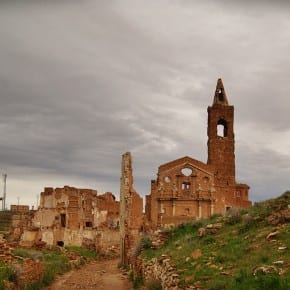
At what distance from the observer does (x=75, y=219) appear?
40.6 m

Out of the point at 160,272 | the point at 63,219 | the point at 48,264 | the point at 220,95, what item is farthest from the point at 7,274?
the point at 220,95

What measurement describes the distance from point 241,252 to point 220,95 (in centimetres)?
4638

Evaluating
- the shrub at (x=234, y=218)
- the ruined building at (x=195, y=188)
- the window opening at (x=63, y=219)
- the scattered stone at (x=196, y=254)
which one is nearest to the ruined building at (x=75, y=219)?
the window opening at (x=63, y=219)

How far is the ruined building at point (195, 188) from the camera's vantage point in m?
47.9

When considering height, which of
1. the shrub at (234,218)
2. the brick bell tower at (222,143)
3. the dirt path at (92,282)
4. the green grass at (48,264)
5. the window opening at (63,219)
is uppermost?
the brick bell tower at (222,143)

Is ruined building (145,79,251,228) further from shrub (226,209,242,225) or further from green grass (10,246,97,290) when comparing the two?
shrub (226,209,242,225)

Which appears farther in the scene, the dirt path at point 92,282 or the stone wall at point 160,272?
the dirt path at point 92,282

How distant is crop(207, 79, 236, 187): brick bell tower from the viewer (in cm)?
5206

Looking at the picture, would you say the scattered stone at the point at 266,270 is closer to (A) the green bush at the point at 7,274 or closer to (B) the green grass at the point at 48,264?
(A) the green bush at the point at 7,274

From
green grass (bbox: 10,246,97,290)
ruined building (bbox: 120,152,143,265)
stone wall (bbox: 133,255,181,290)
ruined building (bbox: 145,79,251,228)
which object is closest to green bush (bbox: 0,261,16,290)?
green grass (bbox: 10,246,97,290)

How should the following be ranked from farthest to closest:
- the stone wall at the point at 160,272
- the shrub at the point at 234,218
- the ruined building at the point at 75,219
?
the ruined building at the point at 75,219 → the shrub at the point at 234,218 → the stone wall at the point at 160,272

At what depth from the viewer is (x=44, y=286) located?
57.9 feet

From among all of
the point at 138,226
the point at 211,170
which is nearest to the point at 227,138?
the point at 211,170

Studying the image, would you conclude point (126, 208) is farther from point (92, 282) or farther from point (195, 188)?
point (195, 188)
